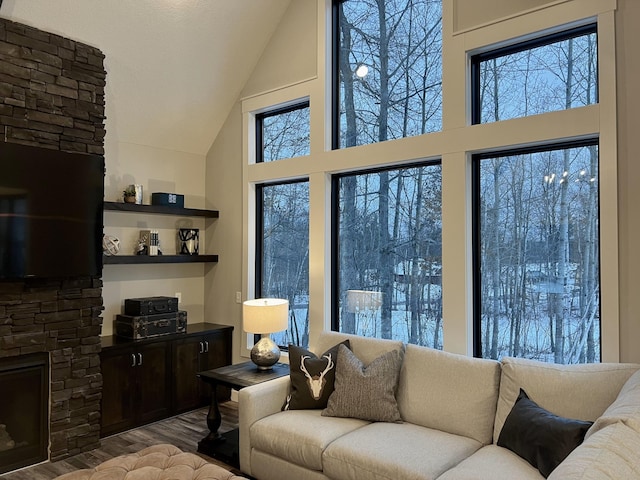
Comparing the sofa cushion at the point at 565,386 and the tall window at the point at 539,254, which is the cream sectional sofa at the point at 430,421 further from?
the tall window at the point at 539,254

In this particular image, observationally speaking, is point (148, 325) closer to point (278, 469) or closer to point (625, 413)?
point (278, 469)

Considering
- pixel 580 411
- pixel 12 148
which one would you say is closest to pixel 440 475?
pixel 580 411

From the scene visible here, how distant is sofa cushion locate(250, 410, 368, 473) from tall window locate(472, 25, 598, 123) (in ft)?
7.67

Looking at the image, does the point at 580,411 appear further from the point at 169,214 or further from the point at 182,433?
the point at 169,214

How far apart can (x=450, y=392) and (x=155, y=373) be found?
2.67 meters

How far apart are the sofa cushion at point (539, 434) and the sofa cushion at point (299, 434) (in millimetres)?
916

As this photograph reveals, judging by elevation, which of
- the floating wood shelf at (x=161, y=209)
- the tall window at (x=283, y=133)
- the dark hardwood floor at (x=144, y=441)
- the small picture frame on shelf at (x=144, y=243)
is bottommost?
the dark hardwood floor at (x=144, y=441)

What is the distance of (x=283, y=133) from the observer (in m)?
4.88

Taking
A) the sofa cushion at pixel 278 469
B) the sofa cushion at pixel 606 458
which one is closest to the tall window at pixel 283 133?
the sofa cushion at pixel 278 469

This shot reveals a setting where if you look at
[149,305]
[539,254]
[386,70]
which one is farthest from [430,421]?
[386,70]

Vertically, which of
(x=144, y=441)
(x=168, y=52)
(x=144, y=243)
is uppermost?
(x=168, y=52)

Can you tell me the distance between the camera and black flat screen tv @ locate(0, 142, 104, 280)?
338cm

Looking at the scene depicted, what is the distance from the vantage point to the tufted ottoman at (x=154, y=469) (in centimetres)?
225

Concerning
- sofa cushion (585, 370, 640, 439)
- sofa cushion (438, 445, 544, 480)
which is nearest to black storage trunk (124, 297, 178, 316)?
sofa cushion (438, 445, 544, 480)
